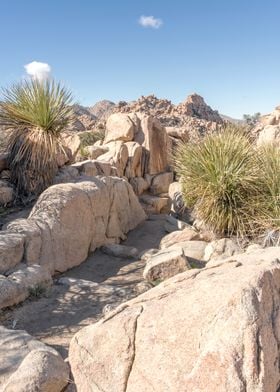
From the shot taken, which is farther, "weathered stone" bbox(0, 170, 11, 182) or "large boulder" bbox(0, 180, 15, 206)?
"weathered stone" bbox(0, 170, 11, 182)

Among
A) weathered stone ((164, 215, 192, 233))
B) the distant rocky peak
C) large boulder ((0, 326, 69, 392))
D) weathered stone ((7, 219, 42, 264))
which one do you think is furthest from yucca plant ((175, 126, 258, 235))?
the distant rocky peak

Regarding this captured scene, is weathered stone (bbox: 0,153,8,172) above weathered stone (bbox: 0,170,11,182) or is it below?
above

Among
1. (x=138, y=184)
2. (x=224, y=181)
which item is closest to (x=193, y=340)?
(x=224, y=181)

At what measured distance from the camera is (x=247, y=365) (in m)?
2.91

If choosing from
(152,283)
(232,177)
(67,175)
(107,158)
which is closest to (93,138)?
(107,158)

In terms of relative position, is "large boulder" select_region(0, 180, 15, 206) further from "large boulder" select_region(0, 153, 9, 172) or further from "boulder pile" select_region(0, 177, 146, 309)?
"boulder pile" select_region(0, 177, 146, 309)

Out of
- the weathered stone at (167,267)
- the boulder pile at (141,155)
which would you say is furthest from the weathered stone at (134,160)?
the weathered stone at (167,267)

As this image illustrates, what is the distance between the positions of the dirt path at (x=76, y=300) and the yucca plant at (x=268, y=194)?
8.63 ft

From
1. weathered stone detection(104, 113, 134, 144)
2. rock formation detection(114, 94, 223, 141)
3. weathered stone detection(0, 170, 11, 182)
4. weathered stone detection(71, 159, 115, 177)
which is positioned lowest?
weathered stone detection(0, 170, 11, 182)

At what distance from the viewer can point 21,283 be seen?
5961 millimetres

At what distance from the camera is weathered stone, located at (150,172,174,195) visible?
14.1m

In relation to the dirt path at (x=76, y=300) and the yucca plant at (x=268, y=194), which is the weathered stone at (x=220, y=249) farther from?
the dirt path at (x=76, y=300)

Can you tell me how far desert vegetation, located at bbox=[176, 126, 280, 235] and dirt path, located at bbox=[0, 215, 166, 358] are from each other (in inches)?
81.4

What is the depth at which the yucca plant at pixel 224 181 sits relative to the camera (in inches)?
336
